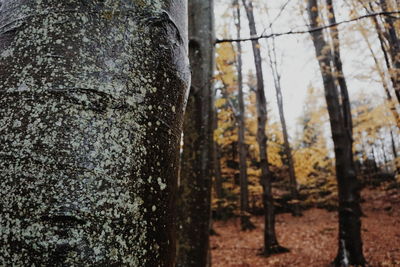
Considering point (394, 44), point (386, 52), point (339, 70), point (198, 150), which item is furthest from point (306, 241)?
point (198, 150)

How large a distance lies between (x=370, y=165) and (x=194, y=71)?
1041 inches

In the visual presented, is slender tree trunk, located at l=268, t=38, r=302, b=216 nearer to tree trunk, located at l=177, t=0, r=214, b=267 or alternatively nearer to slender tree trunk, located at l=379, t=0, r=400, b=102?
slender tree trunk, located at l=379, t=0, r=400, b=102

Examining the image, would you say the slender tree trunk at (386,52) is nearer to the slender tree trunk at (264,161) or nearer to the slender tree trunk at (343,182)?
the slender tree trunk at (343,182)

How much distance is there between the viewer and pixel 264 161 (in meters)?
9.52

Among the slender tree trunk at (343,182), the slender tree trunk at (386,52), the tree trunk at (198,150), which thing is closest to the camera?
the tree trunk at (198,150)

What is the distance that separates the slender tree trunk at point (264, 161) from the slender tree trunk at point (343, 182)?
1974 millimetres

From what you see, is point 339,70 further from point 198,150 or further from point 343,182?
point 198,150

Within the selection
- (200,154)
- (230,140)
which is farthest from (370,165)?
(200,154)

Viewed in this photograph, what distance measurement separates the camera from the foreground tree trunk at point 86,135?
359 millimetres

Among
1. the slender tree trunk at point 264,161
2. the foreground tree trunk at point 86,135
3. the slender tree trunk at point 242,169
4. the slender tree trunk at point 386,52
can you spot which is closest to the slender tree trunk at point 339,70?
the slender tree trunk at point 386,52

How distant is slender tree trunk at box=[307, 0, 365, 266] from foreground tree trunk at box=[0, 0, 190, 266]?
18.8 ft

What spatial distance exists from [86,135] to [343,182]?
6633 millimetres

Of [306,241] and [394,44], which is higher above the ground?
[394,44]

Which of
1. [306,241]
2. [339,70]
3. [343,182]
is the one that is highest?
[339,70]
